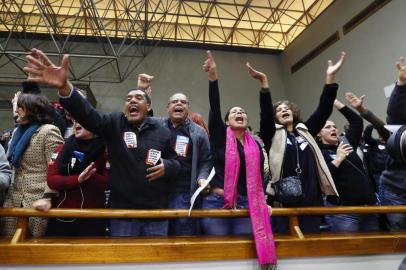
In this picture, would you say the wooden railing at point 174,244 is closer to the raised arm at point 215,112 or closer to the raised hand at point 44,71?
the raised arm at point 215,112

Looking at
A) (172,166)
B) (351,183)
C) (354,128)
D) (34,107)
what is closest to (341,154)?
(351,183)

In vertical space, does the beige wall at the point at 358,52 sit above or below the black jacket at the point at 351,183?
above

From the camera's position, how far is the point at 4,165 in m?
1.70

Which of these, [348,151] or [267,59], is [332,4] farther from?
[348,151]

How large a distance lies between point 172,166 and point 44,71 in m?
0.78

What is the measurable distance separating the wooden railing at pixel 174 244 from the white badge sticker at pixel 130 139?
14.2 inches

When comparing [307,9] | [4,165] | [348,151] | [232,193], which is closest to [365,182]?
[348,151]

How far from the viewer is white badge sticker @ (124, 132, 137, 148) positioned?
6.08 ft

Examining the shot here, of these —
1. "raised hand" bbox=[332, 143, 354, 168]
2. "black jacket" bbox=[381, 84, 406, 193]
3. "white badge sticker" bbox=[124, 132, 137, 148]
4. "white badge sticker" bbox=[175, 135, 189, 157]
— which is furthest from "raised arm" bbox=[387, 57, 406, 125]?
"white badge sticker" bbox=[124, 132, 137, 148]

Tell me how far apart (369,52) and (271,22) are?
3148 mm

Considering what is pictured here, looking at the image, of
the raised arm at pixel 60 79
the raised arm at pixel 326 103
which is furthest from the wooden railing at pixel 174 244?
the raised arm at pixel 326 103

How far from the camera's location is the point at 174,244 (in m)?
1.70

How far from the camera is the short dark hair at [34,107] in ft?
6.35

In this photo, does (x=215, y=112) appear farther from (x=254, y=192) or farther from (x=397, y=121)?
(x=397, y=121)
